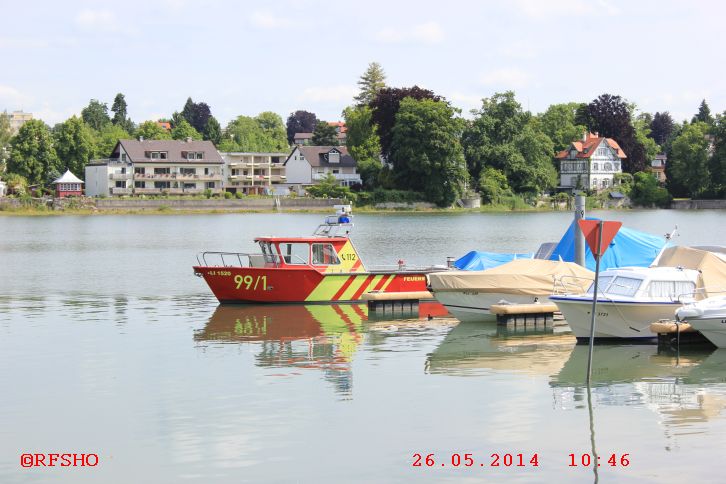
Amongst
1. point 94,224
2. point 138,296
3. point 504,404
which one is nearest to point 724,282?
point 504,404

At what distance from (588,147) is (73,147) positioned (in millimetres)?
73530

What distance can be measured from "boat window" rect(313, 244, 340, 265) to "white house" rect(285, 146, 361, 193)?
114m

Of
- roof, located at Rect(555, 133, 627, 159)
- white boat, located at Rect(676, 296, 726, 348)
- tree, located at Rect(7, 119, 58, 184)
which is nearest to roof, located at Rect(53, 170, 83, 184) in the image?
tree, located at Rect(7, 119, 58, 184)

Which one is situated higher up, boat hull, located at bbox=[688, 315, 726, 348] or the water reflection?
boat hull, located at bbox=[688, 315, 726, 348]

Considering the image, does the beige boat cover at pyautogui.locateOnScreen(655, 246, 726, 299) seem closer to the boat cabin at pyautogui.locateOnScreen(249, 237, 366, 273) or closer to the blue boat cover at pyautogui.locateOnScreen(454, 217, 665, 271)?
the blue boat cover at pyautogui.locateOnScreen(454, 217, 665, 271)

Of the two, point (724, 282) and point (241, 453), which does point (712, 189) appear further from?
point (241, 453)

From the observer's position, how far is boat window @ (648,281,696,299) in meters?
29.1

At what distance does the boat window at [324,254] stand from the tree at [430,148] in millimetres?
93436

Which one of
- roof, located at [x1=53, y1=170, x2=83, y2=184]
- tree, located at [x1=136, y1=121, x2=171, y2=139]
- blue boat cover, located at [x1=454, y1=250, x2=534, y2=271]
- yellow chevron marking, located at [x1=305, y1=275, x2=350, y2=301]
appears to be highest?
tree, located at [x1=136, y1=121, x2=171, y2=139]

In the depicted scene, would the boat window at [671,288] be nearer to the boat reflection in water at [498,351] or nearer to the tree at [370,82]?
the boat reflection in water at [498,351]

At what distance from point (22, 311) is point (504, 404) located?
2150cm

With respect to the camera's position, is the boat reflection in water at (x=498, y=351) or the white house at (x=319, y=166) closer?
the boat reflection in water at (x=498, y=351)

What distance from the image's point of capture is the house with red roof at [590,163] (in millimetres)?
162500

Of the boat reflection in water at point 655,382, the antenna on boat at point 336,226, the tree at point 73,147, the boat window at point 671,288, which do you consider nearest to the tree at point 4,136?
the tree at point 73,147
